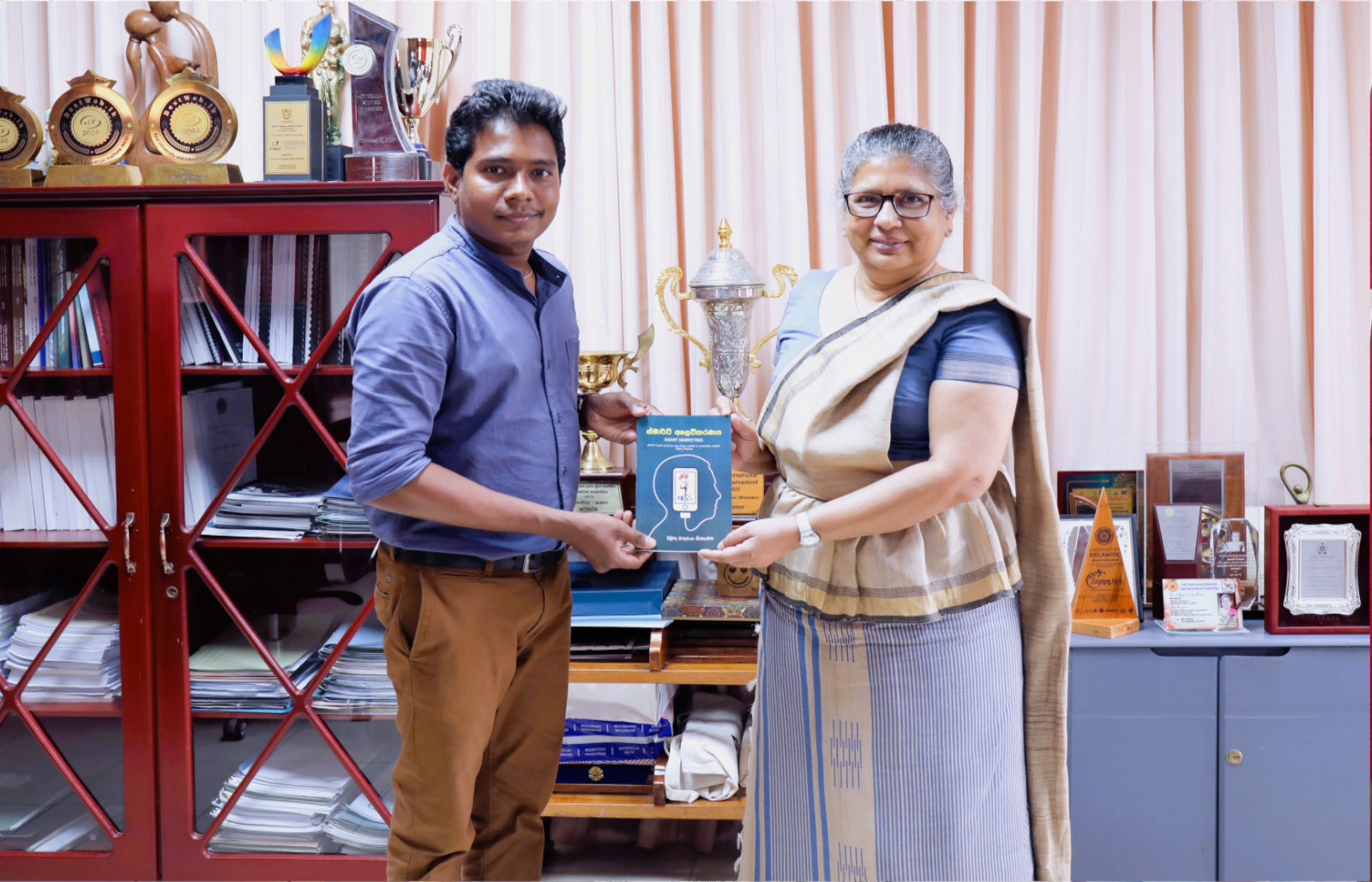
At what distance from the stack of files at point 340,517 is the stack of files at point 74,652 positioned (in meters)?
0.48

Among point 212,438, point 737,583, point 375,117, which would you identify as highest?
point 375,117

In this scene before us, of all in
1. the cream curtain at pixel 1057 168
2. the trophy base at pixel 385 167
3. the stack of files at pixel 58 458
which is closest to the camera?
the trophy base at pixel 385 167

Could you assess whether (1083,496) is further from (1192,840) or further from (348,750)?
(348,750)

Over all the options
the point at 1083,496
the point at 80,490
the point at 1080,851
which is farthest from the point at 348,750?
the point at 1083,496

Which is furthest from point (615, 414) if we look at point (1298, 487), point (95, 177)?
point (1298, 487)

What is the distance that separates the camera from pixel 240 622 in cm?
228

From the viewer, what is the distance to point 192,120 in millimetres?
2240

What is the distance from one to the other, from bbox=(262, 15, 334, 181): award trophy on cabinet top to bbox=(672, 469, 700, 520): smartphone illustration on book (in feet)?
3.67

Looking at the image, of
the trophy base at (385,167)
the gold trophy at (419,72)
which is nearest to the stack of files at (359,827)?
the trophy base at (385,167)

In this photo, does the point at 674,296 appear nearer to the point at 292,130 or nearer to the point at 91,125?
the point at 292,130

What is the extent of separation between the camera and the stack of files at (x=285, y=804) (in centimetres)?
229

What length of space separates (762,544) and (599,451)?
95cm

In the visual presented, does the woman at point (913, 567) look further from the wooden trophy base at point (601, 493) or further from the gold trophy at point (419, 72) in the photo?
the gold trophy at point (419, 72)

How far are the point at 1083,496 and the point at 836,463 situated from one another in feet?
3.49
